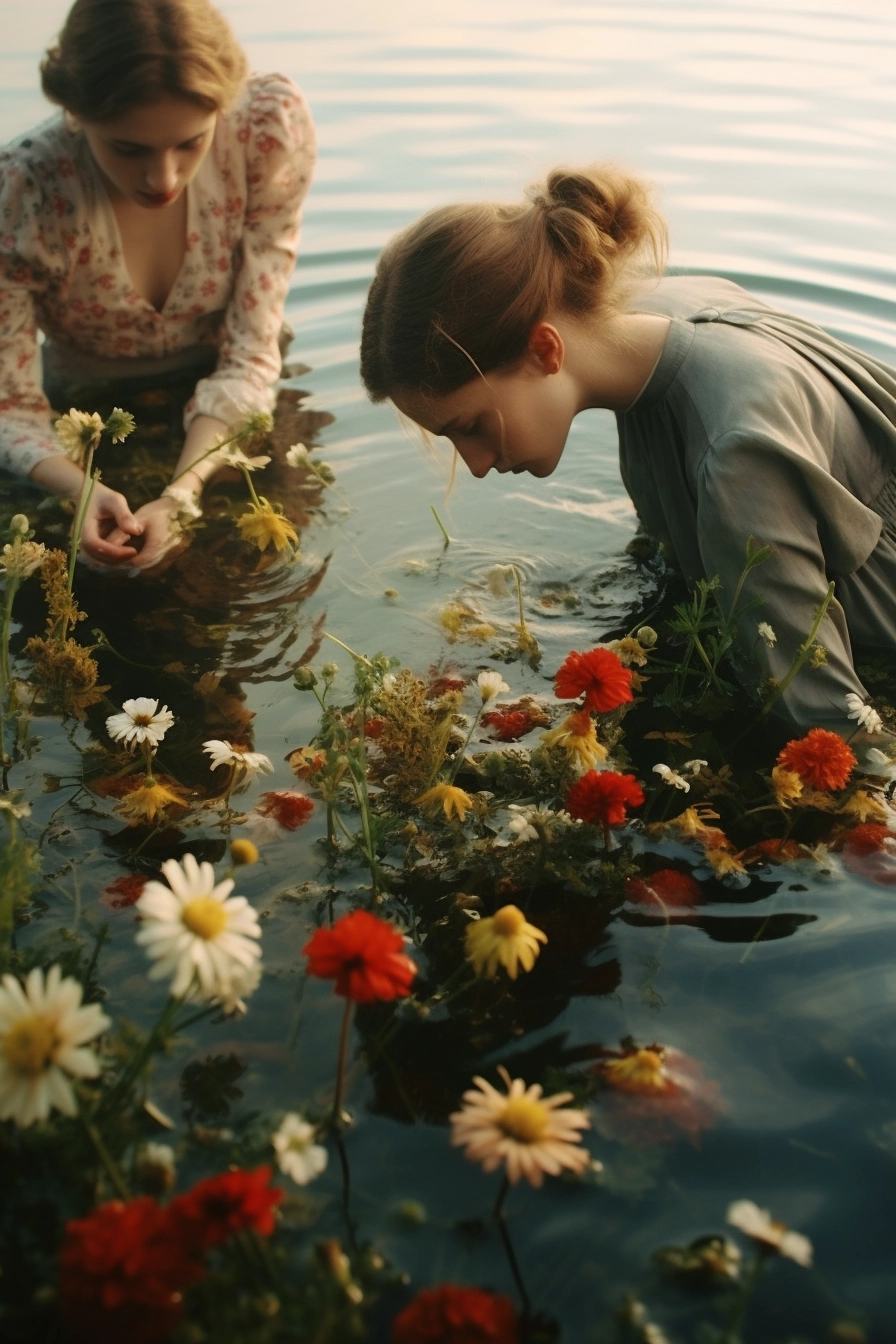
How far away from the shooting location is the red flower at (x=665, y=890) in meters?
2.14

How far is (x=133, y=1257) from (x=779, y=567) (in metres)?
1.68

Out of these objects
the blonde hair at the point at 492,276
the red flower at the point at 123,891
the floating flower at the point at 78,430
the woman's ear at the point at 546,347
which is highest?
the blonde hair at the point at 492,276

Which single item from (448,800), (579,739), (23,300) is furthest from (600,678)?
(23,300)

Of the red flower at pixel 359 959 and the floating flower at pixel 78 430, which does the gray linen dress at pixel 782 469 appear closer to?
the floating flower at pixel 78 430

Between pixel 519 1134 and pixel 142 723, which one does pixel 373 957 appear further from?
pixel 142 723

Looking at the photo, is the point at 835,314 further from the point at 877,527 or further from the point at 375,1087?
the point at 375,1087

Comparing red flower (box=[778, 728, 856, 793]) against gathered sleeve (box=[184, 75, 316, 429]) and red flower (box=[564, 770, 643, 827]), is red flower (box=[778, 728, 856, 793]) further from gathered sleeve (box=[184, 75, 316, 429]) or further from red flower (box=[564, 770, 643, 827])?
→ gathered sleeve (box=[184, 75, 316, 429])

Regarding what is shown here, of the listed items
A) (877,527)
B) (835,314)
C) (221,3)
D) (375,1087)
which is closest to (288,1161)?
(375,1087)

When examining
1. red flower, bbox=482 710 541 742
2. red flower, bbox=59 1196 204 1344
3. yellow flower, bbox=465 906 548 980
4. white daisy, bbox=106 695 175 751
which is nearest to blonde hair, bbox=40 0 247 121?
white daisy, bbox=106 695 175 751

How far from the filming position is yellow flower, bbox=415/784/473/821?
216cm

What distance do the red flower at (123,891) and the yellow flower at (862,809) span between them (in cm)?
126

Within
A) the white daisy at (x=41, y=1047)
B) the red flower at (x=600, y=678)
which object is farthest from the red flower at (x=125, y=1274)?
the red flower at (x=600, y=678)

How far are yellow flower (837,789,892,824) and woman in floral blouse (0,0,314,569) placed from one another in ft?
5.22

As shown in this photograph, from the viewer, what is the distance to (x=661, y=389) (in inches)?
106
